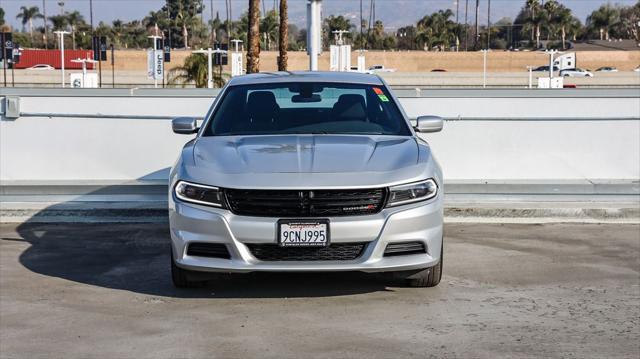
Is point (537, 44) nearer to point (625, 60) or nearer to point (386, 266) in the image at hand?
point (625, 60)

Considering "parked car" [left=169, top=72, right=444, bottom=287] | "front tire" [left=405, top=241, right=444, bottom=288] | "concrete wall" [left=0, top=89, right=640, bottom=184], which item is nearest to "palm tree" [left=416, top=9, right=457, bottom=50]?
"concrete wall" [left=0, top=89, right=640, bottom=184]

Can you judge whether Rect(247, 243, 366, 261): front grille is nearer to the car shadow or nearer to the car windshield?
the car shadow

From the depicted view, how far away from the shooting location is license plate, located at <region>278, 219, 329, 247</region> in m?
6.52

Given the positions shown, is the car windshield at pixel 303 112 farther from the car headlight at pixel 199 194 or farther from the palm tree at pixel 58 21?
the palm tree at pixel 58 21

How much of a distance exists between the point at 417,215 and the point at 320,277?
1.32 metres

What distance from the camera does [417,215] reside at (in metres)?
6.70

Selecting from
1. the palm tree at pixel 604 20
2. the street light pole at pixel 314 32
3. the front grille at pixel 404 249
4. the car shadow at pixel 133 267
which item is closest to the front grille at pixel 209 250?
the car shadow at pixel 133 267

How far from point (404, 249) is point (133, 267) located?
2.63m

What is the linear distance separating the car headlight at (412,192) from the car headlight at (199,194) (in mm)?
1130

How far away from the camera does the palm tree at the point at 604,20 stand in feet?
403

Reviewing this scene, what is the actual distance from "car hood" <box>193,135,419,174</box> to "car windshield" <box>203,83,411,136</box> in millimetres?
215

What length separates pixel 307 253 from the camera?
21.8 ft

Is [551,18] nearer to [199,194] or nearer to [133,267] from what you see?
[133,267]

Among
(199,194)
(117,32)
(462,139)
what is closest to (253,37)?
(462,139)
